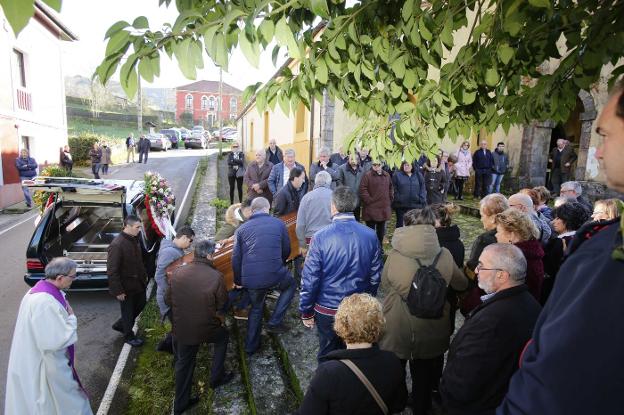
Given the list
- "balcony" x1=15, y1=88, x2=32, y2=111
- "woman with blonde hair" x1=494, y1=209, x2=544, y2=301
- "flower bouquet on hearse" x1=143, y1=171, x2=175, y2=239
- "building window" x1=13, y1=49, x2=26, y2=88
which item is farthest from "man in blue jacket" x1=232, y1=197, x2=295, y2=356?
"building window" x1=13, y1=49, x2=26, y2=88

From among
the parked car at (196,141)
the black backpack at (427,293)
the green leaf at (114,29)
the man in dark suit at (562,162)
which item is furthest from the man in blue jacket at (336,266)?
the parked car at (196,141)

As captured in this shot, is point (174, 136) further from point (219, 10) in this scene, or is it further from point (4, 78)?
point (219, 10)

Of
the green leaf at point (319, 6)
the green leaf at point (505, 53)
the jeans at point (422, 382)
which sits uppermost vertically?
the green leaf at point (505, 53)

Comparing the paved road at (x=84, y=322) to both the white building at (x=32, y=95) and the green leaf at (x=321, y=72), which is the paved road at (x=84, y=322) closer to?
the green leaf at (x=321, y=72)

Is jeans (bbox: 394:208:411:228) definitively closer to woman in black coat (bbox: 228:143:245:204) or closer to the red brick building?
woman in black coat (bbox: 228:143:245:204)

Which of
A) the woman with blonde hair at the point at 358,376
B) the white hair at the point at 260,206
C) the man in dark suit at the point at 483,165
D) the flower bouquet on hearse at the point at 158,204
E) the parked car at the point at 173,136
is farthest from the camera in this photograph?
the parked car at the point at 173,136

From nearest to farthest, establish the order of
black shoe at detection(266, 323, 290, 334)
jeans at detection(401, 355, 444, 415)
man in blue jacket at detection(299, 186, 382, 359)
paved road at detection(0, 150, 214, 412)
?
1. jeans at detection(401, 355, 444, 415)
2. man in blue jacket at detection(299, 186, 382, 359)
3. paved road at detection(0, 150, 214, 412)
4. black shoe at detection(266, 323, 290, 334)

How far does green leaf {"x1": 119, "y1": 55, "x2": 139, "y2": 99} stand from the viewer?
4.49 ft

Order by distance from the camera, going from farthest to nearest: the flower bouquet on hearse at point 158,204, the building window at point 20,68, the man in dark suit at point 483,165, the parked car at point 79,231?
the building window at point 20,68
the man in dark suit at point 483,165
the flower bouquet on hearse at point 158,204
the parked car at point 79,231

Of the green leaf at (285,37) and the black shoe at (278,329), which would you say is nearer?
the green leaf at (285,37)

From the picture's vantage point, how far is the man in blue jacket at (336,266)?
3516 millimetres

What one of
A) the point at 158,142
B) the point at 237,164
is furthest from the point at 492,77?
the point at 158,142

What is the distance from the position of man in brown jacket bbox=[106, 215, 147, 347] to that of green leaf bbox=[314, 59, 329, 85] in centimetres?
369

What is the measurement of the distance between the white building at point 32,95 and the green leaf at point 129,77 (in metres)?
13.7
